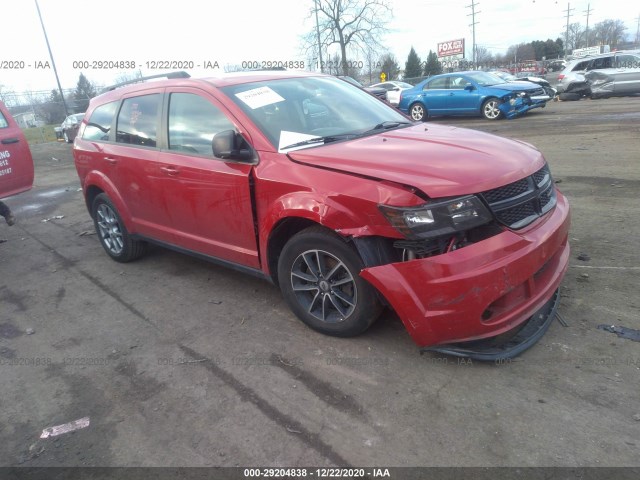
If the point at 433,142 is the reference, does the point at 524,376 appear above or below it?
below

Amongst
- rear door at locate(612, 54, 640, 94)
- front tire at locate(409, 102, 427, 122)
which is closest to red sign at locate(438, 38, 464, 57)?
rear door at locate(612, 54, 640, 94)

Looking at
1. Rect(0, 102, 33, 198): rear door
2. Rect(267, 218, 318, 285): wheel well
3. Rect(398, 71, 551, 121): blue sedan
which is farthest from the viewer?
Rect(398, 71, 551, 121): blue sedan

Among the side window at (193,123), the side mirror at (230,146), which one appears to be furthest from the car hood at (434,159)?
the side window at (193,123)

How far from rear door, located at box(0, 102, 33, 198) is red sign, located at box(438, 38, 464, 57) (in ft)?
225

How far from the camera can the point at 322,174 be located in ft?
10.1

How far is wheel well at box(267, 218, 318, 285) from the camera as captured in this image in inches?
132

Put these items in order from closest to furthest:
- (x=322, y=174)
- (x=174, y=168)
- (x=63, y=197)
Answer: (x=322, y=174)
(x=174, y=168)
(x=63, y=197)

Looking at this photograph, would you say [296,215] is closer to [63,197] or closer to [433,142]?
[433,142]

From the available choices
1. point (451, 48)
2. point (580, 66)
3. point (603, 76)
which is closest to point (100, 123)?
point (603, 76)

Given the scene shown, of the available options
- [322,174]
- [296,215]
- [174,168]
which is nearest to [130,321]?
[174,168]

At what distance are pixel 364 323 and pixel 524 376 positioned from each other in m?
1.01

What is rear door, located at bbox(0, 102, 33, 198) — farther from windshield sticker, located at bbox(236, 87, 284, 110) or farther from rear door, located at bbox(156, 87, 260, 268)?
windshield sticker, located at bbox(236, 87, 284, 110)

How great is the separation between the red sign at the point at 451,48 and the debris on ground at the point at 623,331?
70.7 m

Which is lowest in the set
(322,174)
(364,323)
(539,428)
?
(539,428)
